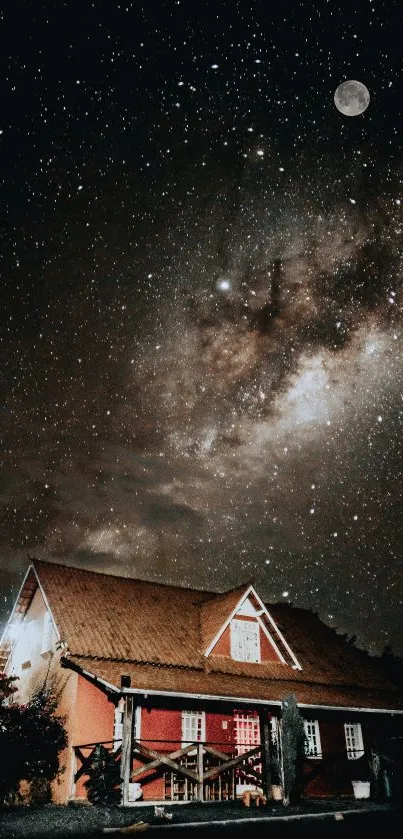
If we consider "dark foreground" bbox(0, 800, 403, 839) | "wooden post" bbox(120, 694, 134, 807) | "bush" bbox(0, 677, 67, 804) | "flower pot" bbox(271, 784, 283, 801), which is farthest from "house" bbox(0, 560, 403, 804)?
"dark foreground" bbox(0, 800, 403, 839)

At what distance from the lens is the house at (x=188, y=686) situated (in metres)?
17.0

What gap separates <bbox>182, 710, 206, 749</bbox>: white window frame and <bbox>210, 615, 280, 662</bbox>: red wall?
2.67 m

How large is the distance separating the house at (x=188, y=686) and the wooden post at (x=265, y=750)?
34 millimetres

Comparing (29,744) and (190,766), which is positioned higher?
(29,744)

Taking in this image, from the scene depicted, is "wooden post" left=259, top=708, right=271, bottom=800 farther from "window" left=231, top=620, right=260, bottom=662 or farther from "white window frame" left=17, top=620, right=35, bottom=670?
"white window frame" left=17, top=620, right=35, bottom=670

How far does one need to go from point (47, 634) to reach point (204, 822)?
1111cm

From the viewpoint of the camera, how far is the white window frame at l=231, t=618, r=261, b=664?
888 inches

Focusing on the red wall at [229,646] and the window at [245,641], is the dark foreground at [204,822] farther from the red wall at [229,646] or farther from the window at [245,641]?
the window at [245,641]

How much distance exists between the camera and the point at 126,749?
14.8m

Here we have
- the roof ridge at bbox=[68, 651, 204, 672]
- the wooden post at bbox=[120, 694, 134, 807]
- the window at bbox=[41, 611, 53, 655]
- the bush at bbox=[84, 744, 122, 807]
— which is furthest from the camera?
the window at bbox=[41, 611, 53, 655]

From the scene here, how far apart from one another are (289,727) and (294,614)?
1509 cm

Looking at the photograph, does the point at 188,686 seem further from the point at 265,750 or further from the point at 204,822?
the point at 204,822

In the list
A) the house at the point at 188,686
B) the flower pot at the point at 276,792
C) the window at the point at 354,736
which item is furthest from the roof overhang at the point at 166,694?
the window at the point at 354,736

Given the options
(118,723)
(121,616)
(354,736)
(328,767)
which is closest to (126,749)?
(118,723)
